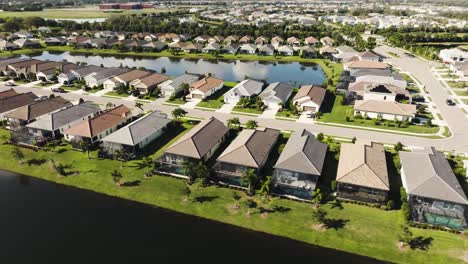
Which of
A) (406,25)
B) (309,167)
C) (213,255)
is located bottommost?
(213,255)

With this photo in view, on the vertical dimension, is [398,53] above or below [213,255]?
above

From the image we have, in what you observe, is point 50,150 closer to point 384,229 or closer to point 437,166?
point 384,229

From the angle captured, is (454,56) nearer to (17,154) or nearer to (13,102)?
(17,154)

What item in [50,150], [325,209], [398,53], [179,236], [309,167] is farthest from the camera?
[398,53]

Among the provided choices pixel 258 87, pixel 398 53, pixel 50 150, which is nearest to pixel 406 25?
pixel 398 53

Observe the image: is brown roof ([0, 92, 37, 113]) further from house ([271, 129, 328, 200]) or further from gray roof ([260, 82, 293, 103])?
house ([271, 129, 328, 200])

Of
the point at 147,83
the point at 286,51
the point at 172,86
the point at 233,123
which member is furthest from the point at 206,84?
the point at 286,51

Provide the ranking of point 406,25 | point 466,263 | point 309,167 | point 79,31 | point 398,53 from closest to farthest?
point 466,263, point 309,167, point 398,53, point 79,31, point 406,25
